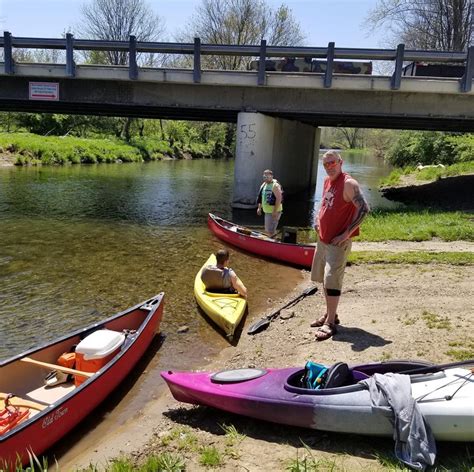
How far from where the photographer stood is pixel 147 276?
396 inches

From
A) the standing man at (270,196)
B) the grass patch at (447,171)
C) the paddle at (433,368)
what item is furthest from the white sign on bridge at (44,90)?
the grass patch at (447,171)

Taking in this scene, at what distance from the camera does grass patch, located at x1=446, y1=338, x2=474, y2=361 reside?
17.5ft

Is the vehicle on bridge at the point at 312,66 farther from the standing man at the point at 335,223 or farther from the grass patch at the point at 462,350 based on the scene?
the grass patch at the point at 462,350

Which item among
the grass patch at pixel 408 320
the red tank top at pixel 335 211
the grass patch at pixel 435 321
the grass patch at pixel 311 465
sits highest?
the red tank top at pixel 335 211

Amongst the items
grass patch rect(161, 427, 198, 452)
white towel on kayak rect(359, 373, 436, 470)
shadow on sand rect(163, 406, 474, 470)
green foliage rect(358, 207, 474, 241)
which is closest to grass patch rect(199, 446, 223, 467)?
grass patch rect(161, 427, 198, 452)

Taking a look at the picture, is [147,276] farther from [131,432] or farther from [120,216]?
[120,216]

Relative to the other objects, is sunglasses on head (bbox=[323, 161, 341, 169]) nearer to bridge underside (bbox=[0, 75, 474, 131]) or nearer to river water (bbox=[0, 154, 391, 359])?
river water (bbox=[0, 154, 391, 359])

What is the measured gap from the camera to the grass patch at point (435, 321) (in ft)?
20.5

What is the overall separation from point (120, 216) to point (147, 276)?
7052 millimetres

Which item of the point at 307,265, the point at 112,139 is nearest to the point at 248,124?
the point at 307,265

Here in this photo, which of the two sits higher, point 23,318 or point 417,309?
point 417,309

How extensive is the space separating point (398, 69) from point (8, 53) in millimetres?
12834

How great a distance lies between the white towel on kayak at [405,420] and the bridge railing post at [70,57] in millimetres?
15733

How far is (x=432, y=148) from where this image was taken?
31.6 m
